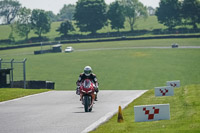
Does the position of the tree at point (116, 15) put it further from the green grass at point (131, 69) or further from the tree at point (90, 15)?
the green grass at point (131, 69)

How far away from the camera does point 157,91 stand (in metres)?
22.5

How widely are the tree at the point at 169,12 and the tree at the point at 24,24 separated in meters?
41.7

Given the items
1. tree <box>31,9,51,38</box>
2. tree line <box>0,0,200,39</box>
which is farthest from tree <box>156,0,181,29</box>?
tree <box>31,9,51,38</box>

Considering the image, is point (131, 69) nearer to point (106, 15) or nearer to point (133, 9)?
point (106, 15)

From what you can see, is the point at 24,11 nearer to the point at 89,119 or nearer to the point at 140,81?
the point at 140,81

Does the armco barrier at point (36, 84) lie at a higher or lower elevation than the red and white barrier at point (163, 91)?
lower

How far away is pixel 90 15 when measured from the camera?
15525cm

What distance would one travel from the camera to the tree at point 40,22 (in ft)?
523

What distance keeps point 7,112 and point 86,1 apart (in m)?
145

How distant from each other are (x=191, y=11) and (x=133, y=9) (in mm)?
31791

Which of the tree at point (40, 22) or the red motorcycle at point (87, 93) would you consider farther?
the tree at point (40, 22)

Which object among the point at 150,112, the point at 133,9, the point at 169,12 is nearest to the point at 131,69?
the point at 150,112

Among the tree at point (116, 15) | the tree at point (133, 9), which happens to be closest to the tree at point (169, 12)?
the tree at point (116, 15)

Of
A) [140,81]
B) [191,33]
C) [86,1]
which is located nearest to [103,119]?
[140,81]
